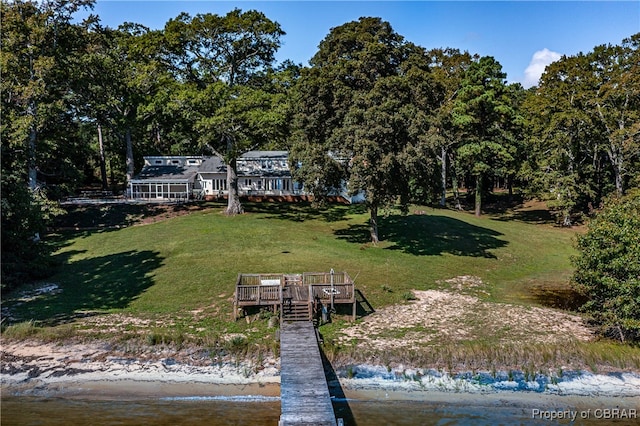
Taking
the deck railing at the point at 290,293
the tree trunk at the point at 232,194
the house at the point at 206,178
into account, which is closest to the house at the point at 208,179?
the house at the point at 206,178

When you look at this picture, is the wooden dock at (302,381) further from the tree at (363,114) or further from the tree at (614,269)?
the tree at (363,114)

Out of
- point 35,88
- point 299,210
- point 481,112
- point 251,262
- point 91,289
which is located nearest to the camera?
point 91,289

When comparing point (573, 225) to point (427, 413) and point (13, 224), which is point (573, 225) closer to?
point (427, 413)

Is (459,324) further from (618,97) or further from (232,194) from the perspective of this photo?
(618,97)

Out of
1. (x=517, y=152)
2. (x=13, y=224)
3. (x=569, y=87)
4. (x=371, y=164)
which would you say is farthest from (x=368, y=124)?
(x=517, y=152)

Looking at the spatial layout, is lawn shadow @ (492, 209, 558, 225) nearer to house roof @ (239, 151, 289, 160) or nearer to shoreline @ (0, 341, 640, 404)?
house roof @ (239, 151, 289, 160)

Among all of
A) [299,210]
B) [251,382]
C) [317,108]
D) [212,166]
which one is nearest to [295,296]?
[251,382]
